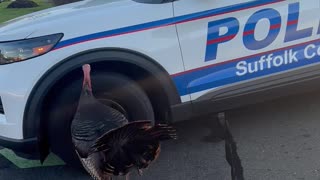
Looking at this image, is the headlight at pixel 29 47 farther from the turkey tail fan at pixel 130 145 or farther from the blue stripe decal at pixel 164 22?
the turkey tail fan at pixel 130 145

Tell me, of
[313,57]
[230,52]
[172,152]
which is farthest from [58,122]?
[313,57]

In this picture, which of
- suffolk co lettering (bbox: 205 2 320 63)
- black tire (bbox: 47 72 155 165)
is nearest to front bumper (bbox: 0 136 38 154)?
black tire (bbox: 47 72 155 165)

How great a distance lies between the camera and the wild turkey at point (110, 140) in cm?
207

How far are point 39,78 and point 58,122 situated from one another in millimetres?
348

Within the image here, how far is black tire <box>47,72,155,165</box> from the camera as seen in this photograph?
3605mm

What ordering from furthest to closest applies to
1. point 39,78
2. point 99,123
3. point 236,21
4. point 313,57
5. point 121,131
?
point 313,57 → point 236,21 → point 39,78 → point 99,123 → point 121,131

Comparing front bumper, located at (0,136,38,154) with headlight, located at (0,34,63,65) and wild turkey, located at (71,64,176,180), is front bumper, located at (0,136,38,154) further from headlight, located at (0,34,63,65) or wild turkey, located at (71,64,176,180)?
wild turkey, located at (71,64,176,180)

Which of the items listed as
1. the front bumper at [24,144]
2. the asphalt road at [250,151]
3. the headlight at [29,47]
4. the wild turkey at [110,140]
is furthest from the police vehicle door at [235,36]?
the wild turkey at [110,140]

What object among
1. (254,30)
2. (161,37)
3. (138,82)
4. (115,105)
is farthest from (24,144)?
(254,30)

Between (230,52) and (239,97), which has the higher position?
(230,52)

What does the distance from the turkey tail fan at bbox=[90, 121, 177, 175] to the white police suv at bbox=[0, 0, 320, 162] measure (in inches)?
56.8

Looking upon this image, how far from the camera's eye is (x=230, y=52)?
12.4ft

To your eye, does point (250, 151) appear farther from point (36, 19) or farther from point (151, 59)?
point (36, 19)

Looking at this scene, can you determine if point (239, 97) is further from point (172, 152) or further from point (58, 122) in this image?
point (58, 122)
